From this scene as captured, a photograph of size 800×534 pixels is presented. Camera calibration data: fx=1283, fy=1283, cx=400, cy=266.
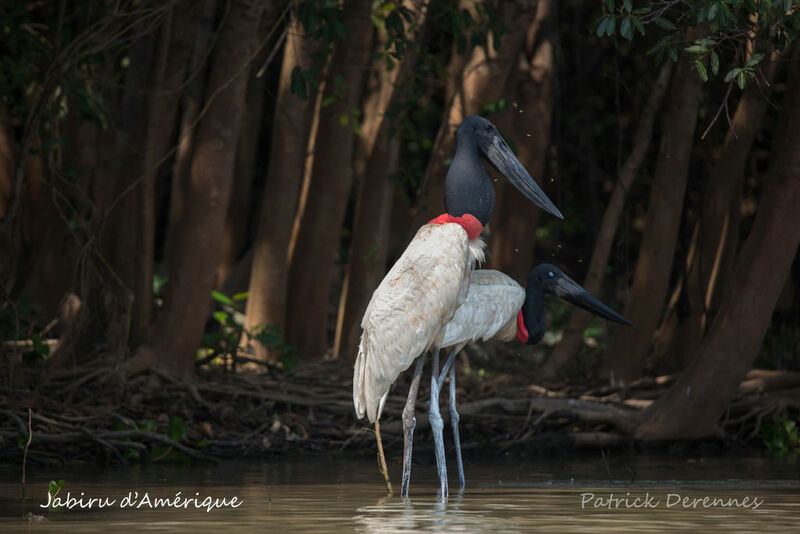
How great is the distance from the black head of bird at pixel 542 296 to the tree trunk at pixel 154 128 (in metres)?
3.21

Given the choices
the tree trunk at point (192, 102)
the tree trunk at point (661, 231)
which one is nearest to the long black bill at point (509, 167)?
the tree trunk at point (661, 231)

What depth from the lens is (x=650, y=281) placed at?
11844 mm

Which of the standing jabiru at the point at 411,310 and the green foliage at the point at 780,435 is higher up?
the standing jabiru at the point at 411,310

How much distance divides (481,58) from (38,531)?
7.00 metres

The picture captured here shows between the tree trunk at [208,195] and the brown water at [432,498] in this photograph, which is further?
the tree trunk at [208,195]

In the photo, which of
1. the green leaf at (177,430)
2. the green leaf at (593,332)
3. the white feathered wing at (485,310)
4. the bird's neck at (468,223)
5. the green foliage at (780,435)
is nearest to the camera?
the bird's neck at (468,223)

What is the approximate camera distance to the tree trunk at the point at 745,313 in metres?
9.00

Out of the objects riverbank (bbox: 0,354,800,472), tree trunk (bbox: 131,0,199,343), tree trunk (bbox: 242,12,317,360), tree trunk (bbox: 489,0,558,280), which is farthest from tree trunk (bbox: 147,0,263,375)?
tree trunk (bbox: 489,0,558,280)

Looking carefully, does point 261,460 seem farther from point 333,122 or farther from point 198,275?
point 333,122

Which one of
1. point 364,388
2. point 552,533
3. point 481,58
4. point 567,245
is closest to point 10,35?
point 481,58

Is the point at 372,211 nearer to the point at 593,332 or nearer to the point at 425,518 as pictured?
the point at 593,332

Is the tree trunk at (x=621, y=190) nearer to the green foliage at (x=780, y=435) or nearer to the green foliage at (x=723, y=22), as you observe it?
the green foliage at (x=780, y=435)

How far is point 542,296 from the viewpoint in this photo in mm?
9102

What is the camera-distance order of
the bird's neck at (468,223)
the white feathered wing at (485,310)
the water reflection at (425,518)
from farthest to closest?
the white feathered wing at (485,310), the bird's neck at (468,223), the water reflection at (425,518)
